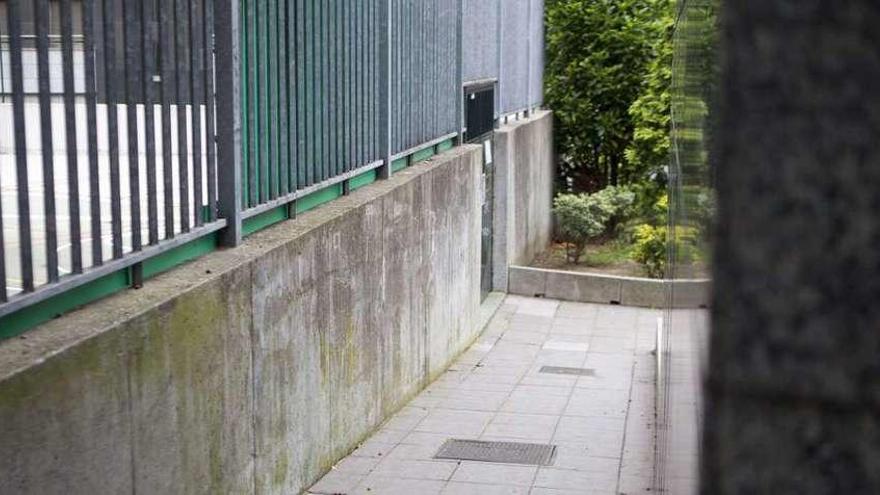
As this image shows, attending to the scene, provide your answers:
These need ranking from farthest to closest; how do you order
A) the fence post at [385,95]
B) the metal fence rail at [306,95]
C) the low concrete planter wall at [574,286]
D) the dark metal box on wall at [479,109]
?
the low concrete planter wall at [574,286] → the dark metal box on wall at [479,109] → the fence post at [385,95] → the metal fence rail at [306,95]

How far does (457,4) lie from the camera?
13633 millimetres

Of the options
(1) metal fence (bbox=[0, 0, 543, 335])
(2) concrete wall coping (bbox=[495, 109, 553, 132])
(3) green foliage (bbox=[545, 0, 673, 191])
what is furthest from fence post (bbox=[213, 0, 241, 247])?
(3) green foliage (bbox=[545, 0, 673, 191])

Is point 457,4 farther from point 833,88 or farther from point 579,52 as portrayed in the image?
point 833,88

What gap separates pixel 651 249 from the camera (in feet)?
58.3

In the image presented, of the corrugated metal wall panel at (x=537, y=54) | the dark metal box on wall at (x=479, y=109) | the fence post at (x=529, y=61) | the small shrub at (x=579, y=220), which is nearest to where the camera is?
the dark metal box on wall at (x=479, y=109)

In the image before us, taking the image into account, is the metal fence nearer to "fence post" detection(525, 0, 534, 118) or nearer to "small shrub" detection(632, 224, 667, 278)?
"small shrub" detection(632, 224, 667, 278)

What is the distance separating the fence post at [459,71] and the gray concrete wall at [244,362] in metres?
2.35

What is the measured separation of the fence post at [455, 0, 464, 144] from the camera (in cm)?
1366

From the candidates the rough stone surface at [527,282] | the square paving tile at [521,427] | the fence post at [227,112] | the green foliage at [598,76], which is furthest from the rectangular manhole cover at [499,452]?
the green foliage at [598,76]

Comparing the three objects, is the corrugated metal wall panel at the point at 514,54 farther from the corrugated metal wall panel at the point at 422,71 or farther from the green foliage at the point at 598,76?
the corrugated metal wall panel at the point at 422,71

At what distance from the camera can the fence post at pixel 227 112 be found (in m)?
6.41

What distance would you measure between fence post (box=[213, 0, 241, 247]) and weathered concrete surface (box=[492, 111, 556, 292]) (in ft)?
34.3

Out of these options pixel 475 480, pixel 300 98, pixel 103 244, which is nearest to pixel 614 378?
pixel 475 480

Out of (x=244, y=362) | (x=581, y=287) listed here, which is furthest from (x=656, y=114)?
(x=244, y=362)
